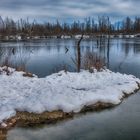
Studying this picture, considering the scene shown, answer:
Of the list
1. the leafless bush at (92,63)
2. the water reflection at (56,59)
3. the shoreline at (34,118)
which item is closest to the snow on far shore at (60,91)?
the shoreline at (34,118)

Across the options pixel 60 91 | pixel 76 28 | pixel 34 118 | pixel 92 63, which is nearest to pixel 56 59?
pixel 92 63

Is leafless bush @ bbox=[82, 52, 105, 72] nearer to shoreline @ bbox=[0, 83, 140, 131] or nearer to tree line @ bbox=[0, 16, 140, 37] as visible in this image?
shoreline @ bbox=[0, 83, 140, 131]

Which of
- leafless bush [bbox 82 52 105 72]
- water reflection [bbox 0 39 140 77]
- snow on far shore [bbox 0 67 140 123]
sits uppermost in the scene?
leafless bush [bbox 82 52 105 72]

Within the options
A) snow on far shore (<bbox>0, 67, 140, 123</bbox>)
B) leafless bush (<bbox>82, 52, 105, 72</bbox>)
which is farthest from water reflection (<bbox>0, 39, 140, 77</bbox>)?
snow on far shore (<bbox>0, 67, 140, 123</bbox>)

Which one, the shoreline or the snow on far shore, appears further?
the snow on far shore

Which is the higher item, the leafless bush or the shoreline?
the leafless bush

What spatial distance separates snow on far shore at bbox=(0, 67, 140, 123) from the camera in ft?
36.4

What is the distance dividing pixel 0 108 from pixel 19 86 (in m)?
3.11

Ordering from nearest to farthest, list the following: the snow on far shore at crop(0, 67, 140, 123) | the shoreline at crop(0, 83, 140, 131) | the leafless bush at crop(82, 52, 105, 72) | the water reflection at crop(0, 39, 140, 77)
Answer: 1. the shoreline at crop(0, 83, 140, 131)
2. the snow on far shore at crop(0, 67, 140, 123)
3. the leafless bush at crop(82, 52, 105, 72)
4. the water reflection at crop(0, 39, 140, 77)

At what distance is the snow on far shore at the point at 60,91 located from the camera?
11102mm

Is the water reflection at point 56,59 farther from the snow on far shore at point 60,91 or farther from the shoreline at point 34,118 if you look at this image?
the shoreline at point 34,118

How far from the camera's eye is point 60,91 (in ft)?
41.0

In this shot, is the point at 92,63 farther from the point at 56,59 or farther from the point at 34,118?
the point at 56,59

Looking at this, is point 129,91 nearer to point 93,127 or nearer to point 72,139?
point 93,127
